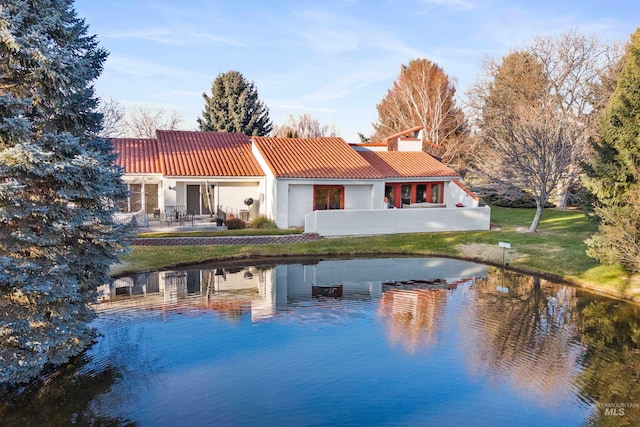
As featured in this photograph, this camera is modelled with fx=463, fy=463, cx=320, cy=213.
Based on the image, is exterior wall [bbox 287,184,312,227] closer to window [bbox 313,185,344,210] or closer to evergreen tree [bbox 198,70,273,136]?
window [bbox 313,185,344,210]

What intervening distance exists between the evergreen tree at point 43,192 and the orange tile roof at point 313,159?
13922 millimetres

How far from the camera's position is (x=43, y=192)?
8242 millimetres

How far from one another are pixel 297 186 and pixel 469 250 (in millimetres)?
8901

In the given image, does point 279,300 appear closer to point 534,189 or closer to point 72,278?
point 72,278

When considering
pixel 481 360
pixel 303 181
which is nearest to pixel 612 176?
pixel 481 360

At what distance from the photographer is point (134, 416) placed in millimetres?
7309

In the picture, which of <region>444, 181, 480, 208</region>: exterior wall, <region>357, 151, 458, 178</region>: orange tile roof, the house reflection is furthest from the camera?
<region>444, 181, 480, 208</region>: exterior wall

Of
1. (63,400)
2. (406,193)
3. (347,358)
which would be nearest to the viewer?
(63,400)

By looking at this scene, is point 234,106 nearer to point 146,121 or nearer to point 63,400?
point 146,121

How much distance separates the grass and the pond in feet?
4.97

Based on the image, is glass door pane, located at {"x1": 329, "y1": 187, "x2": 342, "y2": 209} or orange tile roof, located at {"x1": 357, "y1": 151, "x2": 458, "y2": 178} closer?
glass door pane, located at {"x1": 329, "y1": 187, "x2": 342, "y2": 209}

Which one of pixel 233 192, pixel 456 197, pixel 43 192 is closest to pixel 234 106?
pixel 233 192

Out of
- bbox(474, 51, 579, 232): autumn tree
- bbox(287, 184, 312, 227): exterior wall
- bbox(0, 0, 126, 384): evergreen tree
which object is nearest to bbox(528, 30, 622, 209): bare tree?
bbox(474, 51, 579, 232): autumn tree

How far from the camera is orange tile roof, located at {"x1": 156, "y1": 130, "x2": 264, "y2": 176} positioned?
951 inches
